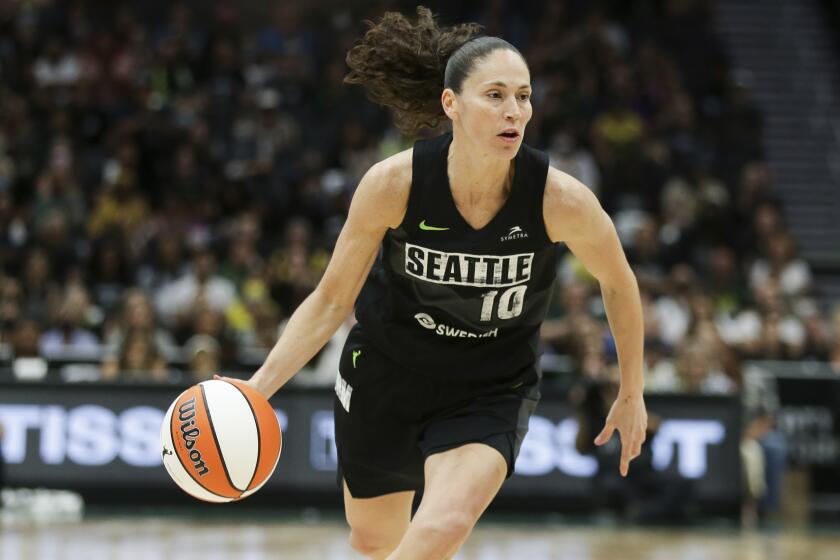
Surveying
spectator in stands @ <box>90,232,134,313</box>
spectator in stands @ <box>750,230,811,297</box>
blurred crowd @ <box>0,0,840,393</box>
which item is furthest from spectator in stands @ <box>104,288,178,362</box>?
spectator in stands @ <box>750,230,811,297</box>

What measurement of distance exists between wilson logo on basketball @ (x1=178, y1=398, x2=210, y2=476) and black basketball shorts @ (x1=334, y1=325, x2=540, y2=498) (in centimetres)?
57

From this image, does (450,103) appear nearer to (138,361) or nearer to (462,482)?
(462,482)

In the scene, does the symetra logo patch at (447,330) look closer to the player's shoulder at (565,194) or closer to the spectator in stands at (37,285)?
the player's shoulder at (565,194)

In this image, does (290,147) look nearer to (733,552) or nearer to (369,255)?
(733,552)

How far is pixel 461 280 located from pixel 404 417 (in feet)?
1.96

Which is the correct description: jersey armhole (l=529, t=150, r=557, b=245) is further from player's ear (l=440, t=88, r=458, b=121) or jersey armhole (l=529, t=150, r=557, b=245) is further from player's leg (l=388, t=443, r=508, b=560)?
player's leg (l=388, t=443, r=508, b=560)

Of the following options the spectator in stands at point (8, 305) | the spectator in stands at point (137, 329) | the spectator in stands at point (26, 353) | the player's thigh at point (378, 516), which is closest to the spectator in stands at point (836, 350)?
the spectator in stands at point (137, 329)

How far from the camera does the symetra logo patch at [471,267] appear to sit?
175 inches

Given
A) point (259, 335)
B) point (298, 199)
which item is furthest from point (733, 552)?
point (298, 199)

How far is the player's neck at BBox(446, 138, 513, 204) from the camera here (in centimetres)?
442

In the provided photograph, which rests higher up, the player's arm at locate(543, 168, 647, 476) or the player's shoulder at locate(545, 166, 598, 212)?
the player's shoulder at locate(545, 166, 598, 212)

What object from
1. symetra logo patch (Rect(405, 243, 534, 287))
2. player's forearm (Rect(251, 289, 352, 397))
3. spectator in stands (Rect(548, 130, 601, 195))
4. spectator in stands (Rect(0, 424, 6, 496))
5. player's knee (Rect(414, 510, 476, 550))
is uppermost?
symetra logo patch (Rect(405, 243, 534, 287))

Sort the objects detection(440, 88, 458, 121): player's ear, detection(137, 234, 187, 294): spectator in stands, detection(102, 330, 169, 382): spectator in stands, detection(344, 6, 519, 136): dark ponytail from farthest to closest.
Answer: detection(137, 234, 187, 294): spectator in stands → detection(102, 330, 169, 382): spectator in stands → detection(344, 6, 519, 136): dark ponytail → detection(440, 88, 458, 121): player's ear

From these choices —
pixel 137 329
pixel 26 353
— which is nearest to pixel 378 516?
pixel 137 329
